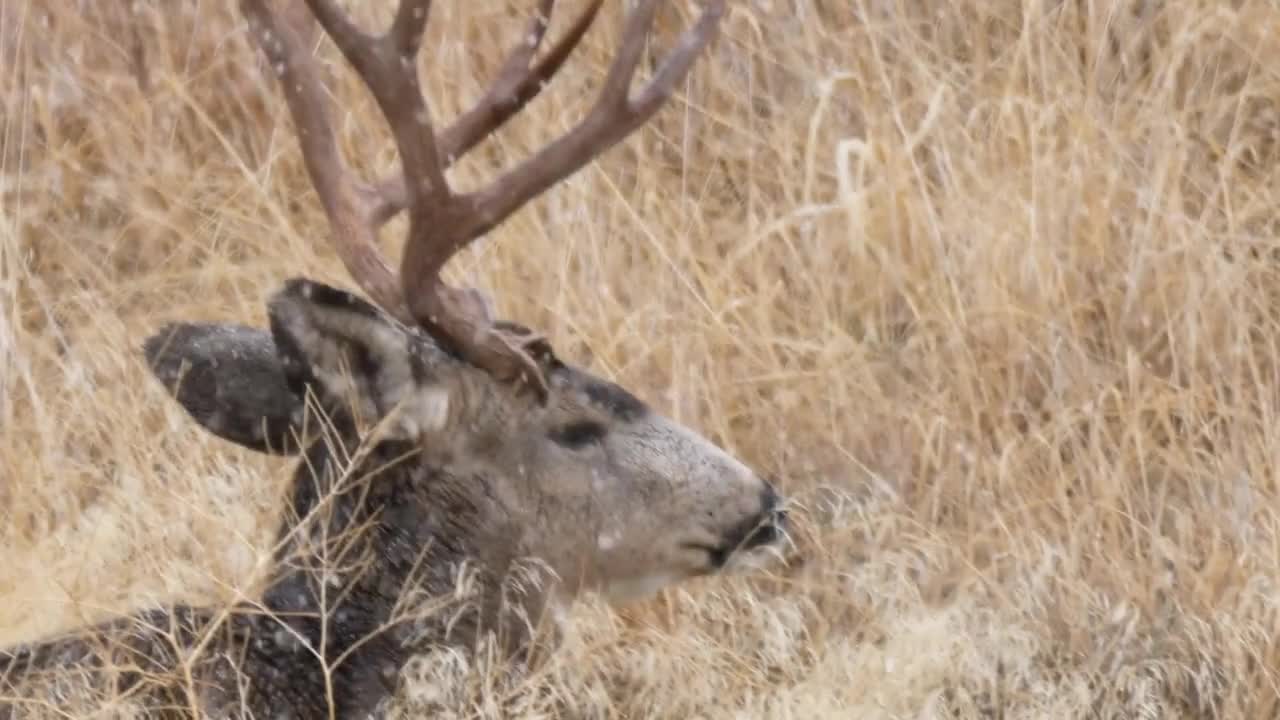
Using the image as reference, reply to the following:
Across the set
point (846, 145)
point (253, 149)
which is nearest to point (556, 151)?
point (846, 145)

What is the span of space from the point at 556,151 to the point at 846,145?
1.71 metres

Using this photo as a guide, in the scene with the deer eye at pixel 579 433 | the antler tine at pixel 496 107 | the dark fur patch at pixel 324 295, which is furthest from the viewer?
the antler tine at pixel 496 107

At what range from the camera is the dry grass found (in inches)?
207

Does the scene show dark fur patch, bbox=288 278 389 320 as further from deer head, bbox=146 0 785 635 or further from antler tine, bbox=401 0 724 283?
antler tine, bbox=401 0 724 283

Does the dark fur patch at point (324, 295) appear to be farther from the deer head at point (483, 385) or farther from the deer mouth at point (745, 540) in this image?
the deer mouth at point (745, 540)

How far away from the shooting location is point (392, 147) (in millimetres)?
7227

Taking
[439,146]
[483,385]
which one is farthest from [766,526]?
[439,146]

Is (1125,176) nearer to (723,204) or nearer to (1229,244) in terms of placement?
(1229,244)

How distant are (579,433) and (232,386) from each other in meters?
0.58

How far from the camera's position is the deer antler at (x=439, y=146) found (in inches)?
186

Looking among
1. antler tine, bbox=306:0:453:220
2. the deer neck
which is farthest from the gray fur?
antler tine, bbox=306:0:453:220

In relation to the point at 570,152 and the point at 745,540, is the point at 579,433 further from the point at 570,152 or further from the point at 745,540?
the point at 570,152

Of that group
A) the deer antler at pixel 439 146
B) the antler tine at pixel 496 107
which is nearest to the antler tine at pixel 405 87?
the deer antler at pixel 439 146

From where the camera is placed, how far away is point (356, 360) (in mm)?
4680
